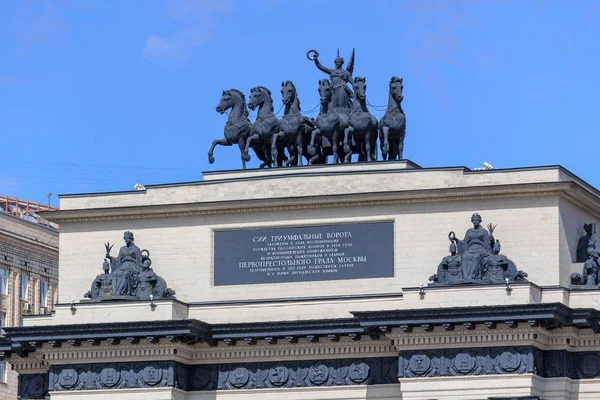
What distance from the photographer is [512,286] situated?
62.4 meters

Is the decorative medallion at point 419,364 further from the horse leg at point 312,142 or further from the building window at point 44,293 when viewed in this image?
the building window at point 44,293

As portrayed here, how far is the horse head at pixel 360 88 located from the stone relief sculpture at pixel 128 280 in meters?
7.43

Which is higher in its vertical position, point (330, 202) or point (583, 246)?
point (330, 202)

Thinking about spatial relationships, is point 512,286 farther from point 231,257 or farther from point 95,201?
point 95,201

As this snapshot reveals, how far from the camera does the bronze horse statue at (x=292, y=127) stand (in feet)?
222

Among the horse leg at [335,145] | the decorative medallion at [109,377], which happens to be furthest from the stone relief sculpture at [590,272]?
the decorative medallion at [109,377]

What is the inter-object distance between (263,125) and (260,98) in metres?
0.90

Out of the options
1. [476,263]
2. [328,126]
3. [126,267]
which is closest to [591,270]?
[476,263]

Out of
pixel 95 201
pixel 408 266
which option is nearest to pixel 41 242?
pixel 95 201

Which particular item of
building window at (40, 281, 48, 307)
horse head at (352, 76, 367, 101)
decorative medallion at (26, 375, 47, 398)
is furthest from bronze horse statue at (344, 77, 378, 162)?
building window at (40, 281, 48, 307)

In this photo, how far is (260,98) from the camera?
68.4 m

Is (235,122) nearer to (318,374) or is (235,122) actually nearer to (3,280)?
(318,374)

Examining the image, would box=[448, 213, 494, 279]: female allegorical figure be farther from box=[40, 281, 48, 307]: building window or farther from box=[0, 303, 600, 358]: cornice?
box=[40, 281, 48, 307]: building window

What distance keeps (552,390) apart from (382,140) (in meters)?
9.10
